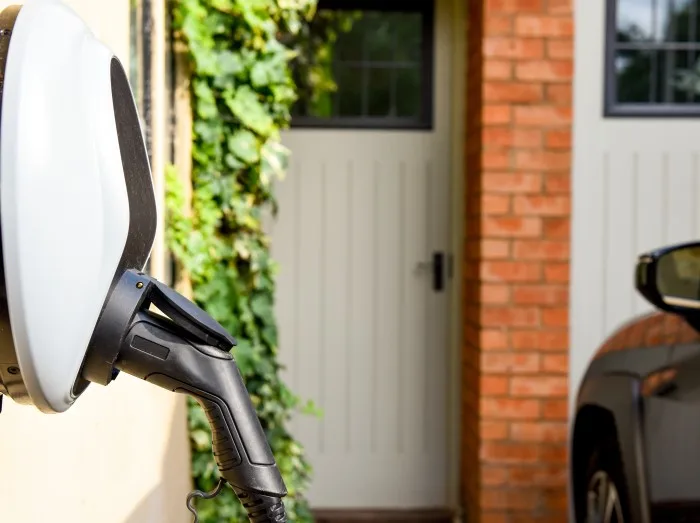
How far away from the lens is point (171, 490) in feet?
8.64

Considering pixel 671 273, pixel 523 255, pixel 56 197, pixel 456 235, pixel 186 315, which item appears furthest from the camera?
pixel 456 235

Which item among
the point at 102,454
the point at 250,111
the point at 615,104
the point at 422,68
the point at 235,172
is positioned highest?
the point at 422,68

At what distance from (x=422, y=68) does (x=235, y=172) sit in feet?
4.50

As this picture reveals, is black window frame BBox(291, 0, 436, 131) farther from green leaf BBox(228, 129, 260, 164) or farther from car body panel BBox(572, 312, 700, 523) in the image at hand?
car body panel BBox(572, 312, 700, 523)

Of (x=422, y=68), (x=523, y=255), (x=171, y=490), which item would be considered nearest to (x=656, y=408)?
(x=171, y=490)

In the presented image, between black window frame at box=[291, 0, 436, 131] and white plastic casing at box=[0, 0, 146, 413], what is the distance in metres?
3.47

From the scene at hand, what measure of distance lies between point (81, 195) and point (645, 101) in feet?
12.7

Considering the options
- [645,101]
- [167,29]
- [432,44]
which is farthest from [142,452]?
[645,101]

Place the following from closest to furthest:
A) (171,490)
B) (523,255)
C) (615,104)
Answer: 1. (171,490)
2. (523,255)
3. (615,104)

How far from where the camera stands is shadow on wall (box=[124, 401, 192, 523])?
7.27 feet

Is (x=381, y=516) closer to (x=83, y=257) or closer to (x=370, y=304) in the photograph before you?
(x=370, y=304)

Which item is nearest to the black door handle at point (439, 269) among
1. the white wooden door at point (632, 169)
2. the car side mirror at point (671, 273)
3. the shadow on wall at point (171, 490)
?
the white wooden door at point (632, 169)

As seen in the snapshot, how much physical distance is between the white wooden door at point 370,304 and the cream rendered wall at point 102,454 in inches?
50.9

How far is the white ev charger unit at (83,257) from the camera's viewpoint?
583mm
